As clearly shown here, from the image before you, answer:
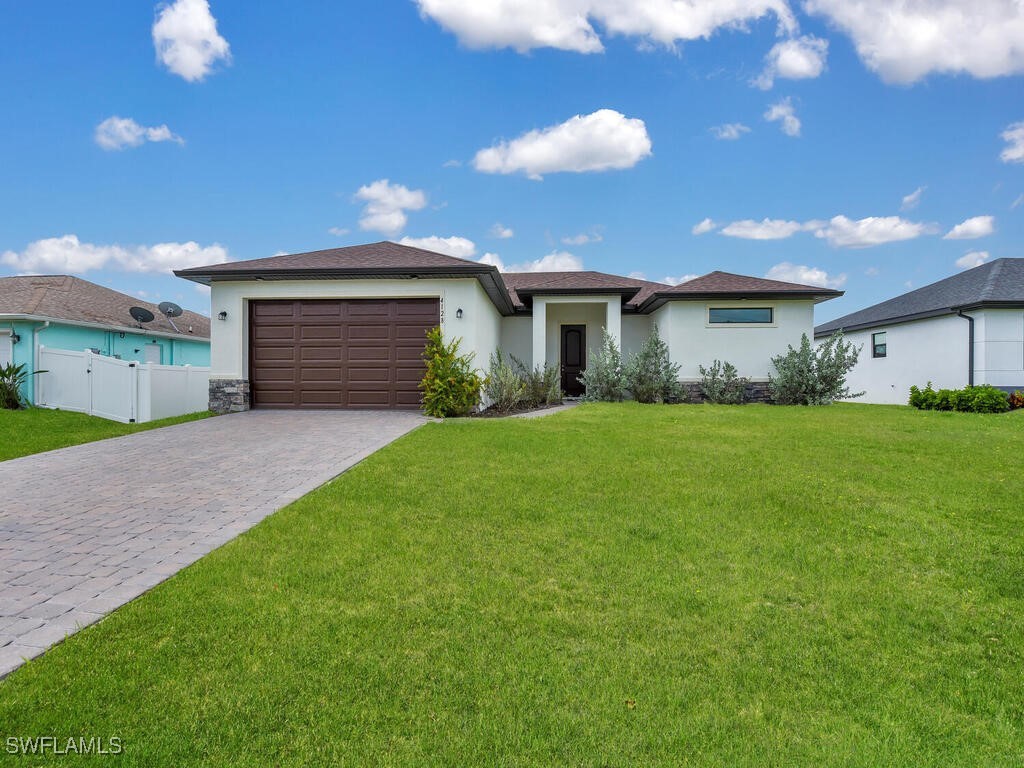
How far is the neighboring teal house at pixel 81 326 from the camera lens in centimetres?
1504

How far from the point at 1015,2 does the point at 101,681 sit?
57.5ft

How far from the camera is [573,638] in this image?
110 inches

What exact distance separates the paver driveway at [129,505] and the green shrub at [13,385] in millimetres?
7477

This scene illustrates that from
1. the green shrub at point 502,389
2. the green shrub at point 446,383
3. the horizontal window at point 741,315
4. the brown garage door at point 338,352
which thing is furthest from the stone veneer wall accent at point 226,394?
the horizontal window at point 741,315

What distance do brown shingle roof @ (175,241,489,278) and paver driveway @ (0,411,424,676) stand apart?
4171 millimetres

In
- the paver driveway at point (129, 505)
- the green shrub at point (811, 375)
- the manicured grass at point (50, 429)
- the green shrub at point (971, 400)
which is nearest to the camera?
the paver driveway at point (129, 505)

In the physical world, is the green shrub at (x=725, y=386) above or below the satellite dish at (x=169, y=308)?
below

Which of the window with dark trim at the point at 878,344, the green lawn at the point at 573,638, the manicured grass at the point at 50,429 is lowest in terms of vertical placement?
the green lawn at the point at 573,638

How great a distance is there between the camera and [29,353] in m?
14.9

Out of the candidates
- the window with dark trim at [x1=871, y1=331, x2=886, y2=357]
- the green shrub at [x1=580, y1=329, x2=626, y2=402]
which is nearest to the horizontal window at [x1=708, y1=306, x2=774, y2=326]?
the green shrub at [x1=580, y1=329, x2=626, y2=402]

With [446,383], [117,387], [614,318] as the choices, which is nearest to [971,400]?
[614,318]

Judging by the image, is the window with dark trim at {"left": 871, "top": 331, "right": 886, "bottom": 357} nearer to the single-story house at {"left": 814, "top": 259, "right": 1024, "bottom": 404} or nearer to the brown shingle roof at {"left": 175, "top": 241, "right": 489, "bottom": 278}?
the single-story house at {"left": 814, "top": 259, "right": 1024, "bottom": 404}

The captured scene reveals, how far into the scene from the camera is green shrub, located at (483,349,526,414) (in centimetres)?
1327

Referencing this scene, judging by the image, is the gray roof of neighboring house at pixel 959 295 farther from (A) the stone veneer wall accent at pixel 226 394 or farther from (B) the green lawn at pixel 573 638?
(A) the stone veneer wall accent at pixel 226 394
